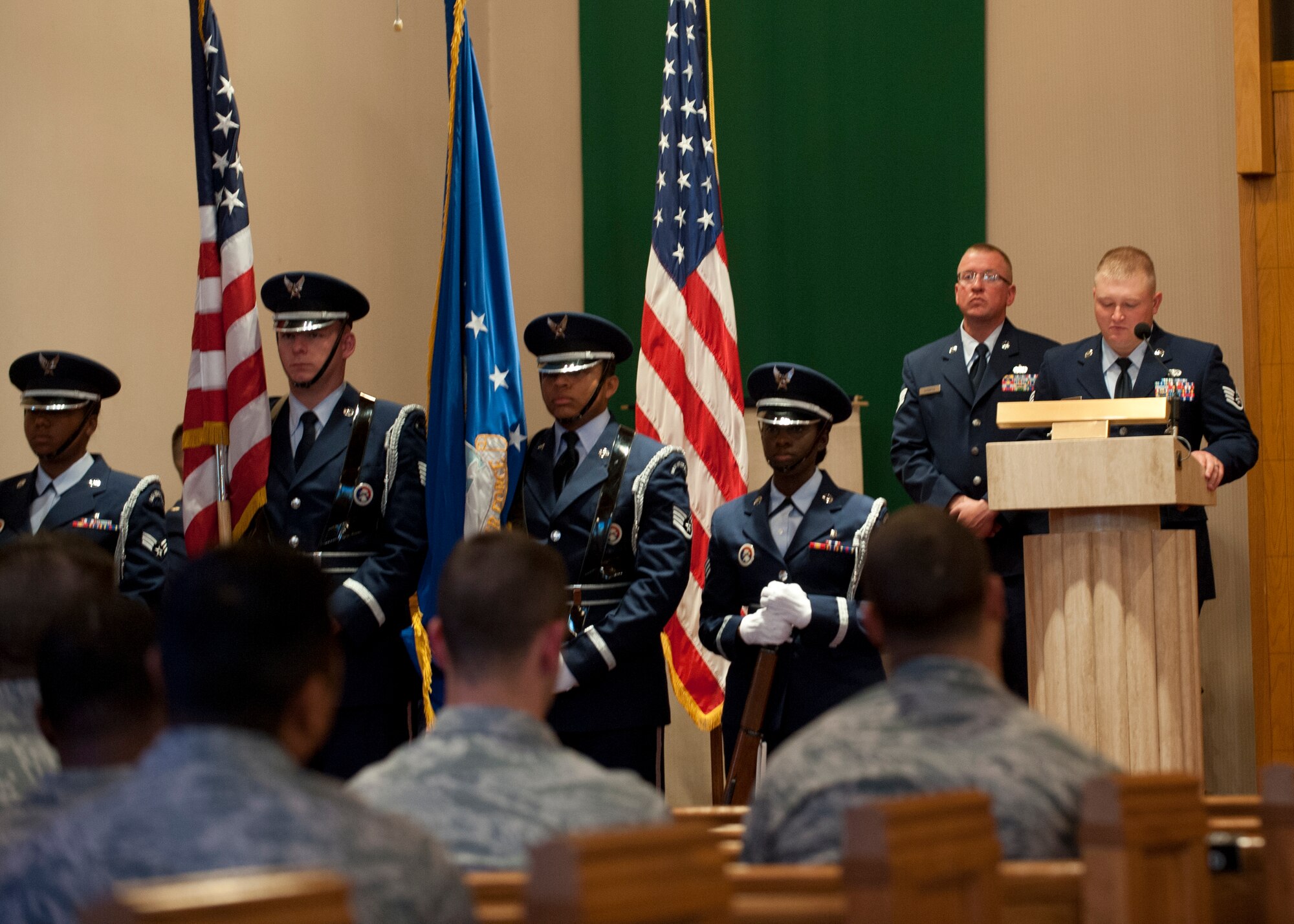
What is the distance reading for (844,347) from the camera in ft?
19.8

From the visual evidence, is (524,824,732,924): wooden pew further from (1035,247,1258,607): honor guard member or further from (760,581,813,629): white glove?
(1035,247,1258,607): honor guard member

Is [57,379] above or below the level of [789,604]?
above

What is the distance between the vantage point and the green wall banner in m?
5.95

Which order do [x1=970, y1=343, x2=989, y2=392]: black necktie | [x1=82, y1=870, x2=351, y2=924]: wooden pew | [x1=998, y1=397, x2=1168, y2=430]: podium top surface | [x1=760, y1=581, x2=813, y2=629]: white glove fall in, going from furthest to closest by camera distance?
[x1=970, y1=343, x2=989, y2=392]: black necktie
[x1=760, y1=581, x2=813, y2=629]: white glove
[x1=998, y1=397, x2=1168, y2=430]: podium top surface
[x1=82, y1=870, x2=351, y2=924]: wooden pew

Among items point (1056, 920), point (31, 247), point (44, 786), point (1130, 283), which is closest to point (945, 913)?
point (1056, 920)

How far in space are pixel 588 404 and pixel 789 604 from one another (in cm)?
70

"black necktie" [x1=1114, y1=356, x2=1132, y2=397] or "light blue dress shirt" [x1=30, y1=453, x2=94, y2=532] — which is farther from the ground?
"black necktie" [x1=1114, y1=356, x2=1132, y2=397]

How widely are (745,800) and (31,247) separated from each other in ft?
8.60

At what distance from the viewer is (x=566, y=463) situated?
12.9ft

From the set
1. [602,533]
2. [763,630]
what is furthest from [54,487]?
[763,630]

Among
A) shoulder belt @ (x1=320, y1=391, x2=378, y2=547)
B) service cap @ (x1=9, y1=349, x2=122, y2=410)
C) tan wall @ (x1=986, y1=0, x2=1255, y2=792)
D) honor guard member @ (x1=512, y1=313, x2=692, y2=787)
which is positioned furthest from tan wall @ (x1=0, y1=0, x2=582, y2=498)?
tan wall @ (x1=986, y1=0, x2=1255, y2=792)

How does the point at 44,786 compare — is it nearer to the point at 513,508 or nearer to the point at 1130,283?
the point at 513,508

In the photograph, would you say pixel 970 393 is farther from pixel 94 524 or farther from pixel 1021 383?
pixel 94 524

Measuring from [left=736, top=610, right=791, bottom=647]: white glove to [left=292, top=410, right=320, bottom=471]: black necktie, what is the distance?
1.15 m
